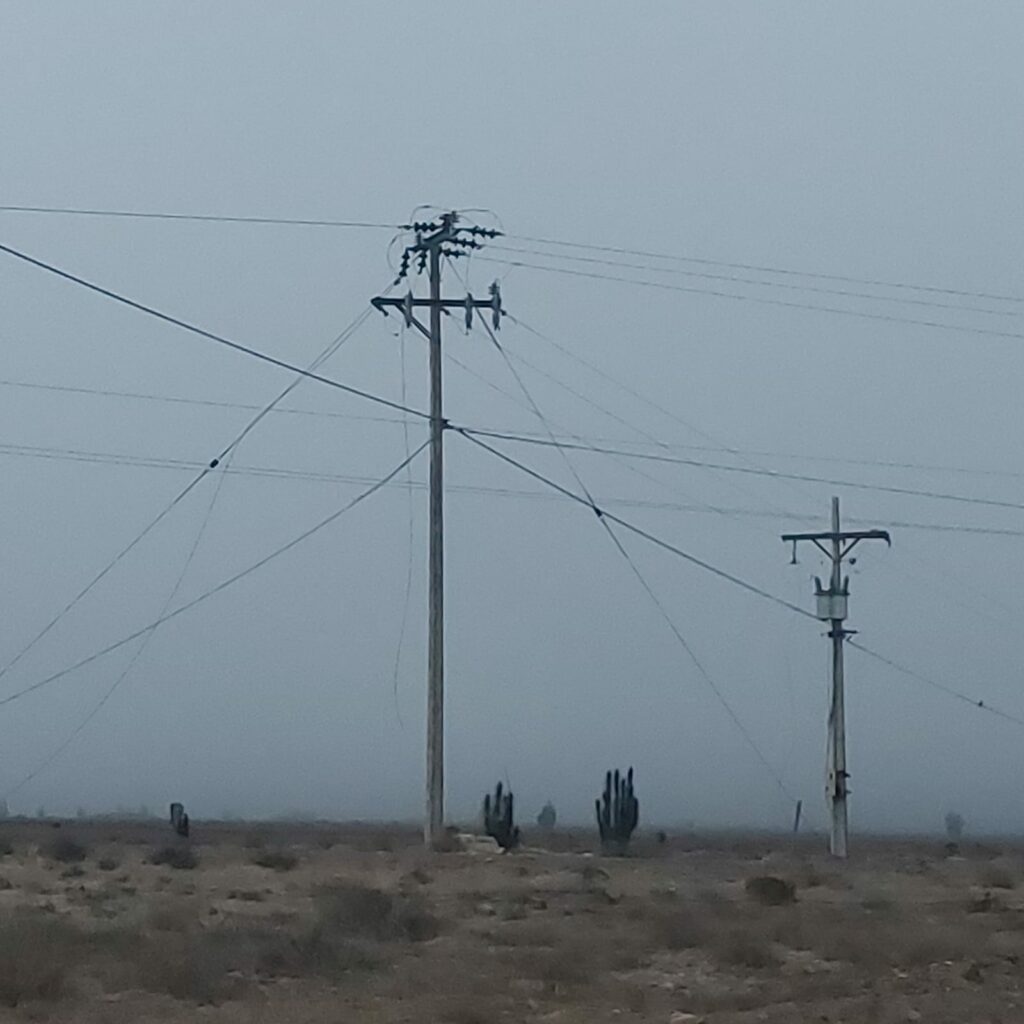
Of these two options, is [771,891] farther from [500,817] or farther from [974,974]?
[500,817]

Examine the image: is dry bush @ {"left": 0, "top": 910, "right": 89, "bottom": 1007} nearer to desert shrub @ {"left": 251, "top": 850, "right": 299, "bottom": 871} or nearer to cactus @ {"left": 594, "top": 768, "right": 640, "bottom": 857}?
desert shrub @ {"left": 251, "top": 850, "right": 299, "bottom": 871}

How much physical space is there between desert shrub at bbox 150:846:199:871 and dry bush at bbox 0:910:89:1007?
19303mm

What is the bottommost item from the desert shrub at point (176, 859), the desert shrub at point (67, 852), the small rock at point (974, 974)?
the small rock at point (974, 974)

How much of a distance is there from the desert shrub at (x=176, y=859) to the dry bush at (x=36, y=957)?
19303 mm

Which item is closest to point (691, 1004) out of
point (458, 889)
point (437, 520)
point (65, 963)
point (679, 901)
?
point (65, 963)

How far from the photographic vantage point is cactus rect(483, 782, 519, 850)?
6419cm

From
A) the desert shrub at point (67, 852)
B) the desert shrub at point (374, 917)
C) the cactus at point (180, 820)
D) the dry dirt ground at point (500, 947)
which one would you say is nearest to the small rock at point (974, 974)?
the dry dirt ground at point (500, 947)

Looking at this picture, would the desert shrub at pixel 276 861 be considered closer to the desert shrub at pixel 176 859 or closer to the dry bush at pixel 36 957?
the desert shrub at pixel 176 859

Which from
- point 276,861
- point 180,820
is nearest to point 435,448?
point 276,861

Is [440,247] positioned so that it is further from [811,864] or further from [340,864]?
[811,864]

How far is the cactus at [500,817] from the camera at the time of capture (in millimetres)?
64188

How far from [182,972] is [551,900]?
12.6 metres

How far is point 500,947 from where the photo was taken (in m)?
31.8

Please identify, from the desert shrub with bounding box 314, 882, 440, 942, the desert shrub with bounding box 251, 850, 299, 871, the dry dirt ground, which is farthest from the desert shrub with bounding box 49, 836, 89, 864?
the desert shrub with bounding box 314, 882, 440, 942
